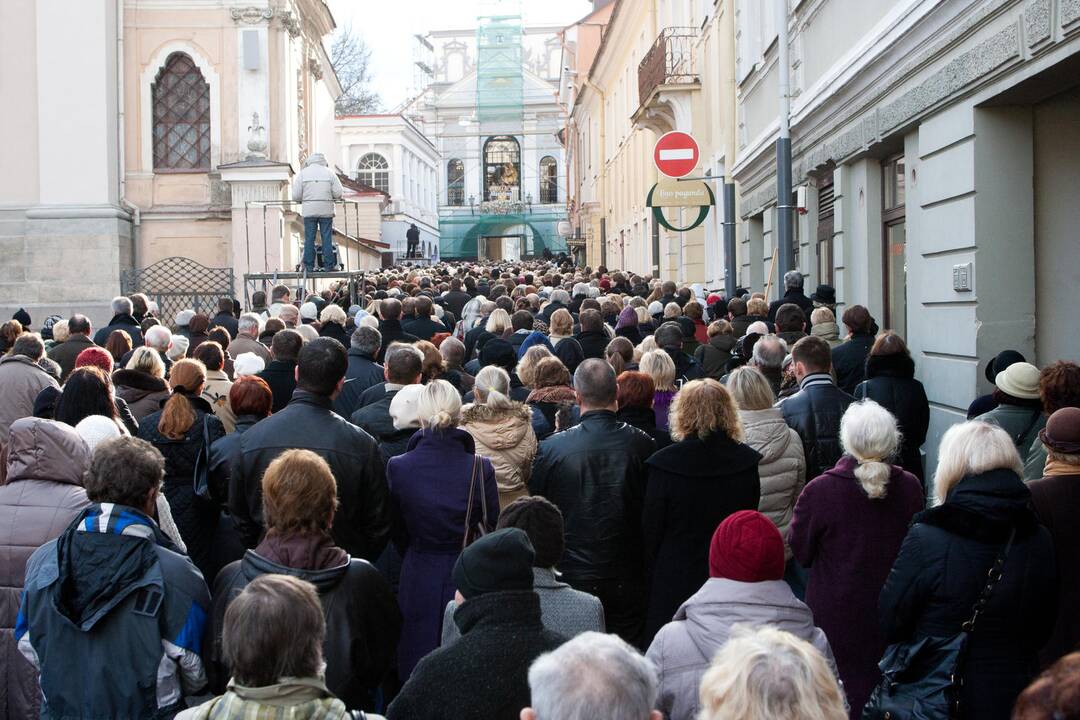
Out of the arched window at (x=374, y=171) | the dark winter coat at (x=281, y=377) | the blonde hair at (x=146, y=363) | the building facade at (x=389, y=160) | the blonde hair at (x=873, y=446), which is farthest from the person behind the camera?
the arched window at (x=374, y=171)

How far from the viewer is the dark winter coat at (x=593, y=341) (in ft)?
36.9

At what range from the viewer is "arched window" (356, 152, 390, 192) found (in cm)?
7812

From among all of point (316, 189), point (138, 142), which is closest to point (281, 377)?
point (316, 189)

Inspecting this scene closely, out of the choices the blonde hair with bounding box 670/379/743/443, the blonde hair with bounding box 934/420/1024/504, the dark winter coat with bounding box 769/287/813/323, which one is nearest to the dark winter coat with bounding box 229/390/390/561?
the blonde hair with bounding box 670/379/743/443

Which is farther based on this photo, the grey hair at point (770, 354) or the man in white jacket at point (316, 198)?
the man in white jacket at point (316, 198)

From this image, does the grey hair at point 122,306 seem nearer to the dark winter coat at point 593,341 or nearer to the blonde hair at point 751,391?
the dark winter coat at point 593,341

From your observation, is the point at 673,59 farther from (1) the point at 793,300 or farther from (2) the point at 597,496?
(2) the point at 597,496

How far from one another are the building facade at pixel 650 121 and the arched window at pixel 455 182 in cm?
4149

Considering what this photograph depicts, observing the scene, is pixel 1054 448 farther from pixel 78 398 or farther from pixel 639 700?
pixel 78 398

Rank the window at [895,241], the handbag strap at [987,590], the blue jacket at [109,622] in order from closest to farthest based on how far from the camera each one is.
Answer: the blue jacket at [109,622] → the handbag strap at [987,590] → the window at [895,241]

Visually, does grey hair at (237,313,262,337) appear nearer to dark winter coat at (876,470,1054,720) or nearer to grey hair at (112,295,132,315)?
grey hair at (112,295,132,315)

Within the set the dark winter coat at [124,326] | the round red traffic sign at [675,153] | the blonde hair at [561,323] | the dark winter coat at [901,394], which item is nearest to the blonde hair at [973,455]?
the dark winter coat at [901,394]

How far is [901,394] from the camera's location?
26.6ft

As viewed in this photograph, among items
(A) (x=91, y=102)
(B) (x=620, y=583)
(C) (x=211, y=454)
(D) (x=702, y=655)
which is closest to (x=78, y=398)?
(C) (x=211, y=454)
